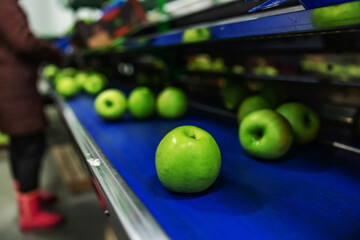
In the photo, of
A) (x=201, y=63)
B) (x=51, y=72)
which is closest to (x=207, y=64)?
(x=201, y=63)

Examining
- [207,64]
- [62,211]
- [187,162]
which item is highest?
[187,162]

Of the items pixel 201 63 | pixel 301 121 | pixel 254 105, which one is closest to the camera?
pixel 301 121

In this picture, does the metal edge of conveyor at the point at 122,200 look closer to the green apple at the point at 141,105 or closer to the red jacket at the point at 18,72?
the green apple at the point at 141,105

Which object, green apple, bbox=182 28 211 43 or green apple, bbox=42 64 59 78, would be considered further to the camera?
green apple, bbox=42 64 59 78

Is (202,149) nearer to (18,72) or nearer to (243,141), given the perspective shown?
(243,141)

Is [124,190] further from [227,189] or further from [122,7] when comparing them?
[122,7]

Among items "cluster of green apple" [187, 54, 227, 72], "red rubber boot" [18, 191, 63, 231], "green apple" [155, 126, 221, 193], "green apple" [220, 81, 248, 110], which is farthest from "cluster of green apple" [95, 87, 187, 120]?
"cluster of green apple" [187, 54, 227, 72]

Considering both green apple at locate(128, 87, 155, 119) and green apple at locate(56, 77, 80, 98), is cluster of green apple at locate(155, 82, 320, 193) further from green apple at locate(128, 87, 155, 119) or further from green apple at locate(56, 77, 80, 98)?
green apple at locate(56, 77, 80, 98)

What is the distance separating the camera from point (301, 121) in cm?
104

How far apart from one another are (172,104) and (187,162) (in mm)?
818

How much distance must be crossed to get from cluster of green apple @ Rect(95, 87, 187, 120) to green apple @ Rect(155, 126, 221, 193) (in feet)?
2.48

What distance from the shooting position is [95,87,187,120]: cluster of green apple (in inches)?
59.2

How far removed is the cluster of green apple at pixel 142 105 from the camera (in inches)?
59.2

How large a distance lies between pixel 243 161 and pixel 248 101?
0.38 metres
